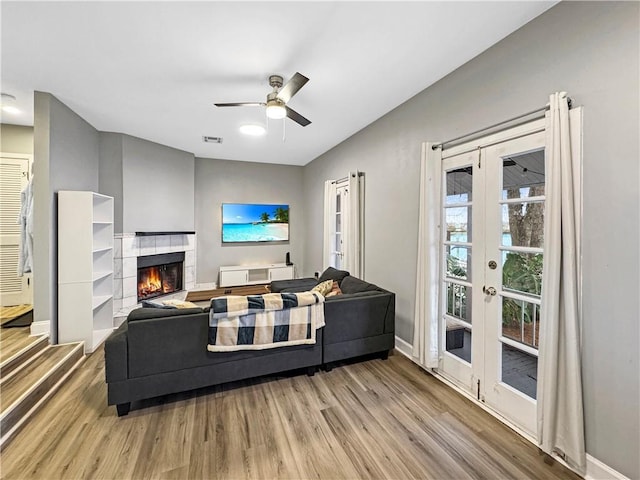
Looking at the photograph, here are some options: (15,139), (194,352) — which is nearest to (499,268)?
(194,352)

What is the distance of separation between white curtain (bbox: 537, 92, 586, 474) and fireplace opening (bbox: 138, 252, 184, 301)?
533 cm

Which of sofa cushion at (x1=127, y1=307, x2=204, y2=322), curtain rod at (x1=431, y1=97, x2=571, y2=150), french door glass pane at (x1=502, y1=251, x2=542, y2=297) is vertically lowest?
sofa cushion at (x1=127, y1=307, x2=204, y2=322)

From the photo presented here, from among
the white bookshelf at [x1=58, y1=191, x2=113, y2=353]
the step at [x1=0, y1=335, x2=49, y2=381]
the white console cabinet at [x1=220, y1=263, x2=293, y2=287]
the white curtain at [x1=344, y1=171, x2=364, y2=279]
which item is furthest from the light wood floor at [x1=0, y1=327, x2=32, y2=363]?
the white curtain at [x1=344, y1=171, x2=364, y2=279]

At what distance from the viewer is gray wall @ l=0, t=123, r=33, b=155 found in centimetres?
375

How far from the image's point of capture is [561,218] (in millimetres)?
1649

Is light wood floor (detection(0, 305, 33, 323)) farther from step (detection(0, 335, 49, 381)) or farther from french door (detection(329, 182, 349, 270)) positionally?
french door (detection(329, 182, 349, 270))

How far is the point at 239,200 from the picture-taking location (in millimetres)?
6117

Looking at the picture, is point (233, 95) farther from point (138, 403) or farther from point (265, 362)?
point (138, 403)

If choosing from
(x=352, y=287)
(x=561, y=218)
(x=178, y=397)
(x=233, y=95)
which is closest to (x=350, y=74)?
(x=233, y=95)

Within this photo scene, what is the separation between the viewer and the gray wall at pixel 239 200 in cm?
586

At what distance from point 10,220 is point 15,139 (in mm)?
1145

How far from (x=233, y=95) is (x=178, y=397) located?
120 inches

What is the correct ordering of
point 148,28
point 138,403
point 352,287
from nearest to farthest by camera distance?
point 148,28 → point 138,403 → point 352,287

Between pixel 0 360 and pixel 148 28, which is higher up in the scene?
pixel 148 28
